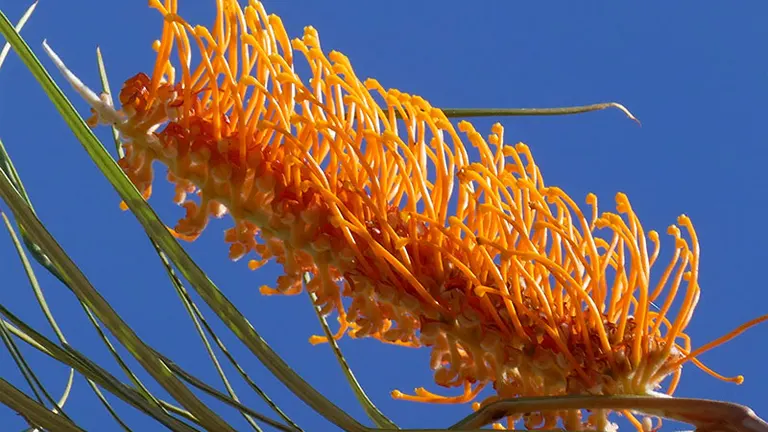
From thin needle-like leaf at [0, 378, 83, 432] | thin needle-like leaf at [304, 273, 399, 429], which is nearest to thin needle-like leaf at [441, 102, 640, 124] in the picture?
thin needle-like leaf at [304, 273, 399, 429]

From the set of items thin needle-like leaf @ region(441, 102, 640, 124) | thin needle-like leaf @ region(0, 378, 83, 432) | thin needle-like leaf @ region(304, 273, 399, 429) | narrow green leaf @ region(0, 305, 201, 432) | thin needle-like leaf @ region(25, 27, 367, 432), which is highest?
thin needle-like leaf @ region(441, 102, 640, 124)

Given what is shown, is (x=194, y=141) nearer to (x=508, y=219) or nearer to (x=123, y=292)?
(x=508, y=219)

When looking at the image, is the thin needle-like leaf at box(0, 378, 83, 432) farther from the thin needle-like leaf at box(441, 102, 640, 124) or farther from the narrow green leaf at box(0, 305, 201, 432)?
the thin needle-like leaf at box(441, 102, 640, 124)

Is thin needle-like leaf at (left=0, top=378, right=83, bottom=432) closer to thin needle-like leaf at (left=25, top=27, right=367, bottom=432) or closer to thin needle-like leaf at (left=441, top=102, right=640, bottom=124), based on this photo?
thin needle-like leaf at (left=25, top=27, right=367, bottom=432)

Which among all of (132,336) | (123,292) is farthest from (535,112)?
(123,292)

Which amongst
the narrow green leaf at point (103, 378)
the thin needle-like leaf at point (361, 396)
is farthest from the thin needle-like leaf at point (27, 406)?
the thin needle-like leaf at point (361, 396)

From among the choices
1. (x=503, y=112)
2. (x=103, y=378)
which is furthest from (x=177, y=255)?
(x=503, y=112)

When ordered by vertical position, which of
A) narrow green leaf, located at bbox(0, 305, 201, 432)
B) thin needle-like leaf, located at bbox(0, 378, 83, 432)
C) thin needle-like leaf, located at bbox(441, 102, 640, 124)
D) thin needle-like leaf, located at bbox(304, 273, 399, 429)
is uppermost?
thin needle-like leaf, located at bbox(441, 102, 640, 124)

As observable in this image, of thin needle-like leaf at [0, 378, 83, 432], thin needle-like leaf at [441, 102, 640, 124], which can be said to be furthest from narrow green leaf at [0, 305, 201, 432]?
thin needle-like leaf at [441, 102, 640, 124]

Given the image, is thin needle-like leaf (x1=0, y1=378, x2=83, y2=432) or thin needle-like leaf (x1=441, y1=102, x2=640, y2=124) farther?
thin needle-like leaf (x1=441, y1=102, x2=640, y2=124)

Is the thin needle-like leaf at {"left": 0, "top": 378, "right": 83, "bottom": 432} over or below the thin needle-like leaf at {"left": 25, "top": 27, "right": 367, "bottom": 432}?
below

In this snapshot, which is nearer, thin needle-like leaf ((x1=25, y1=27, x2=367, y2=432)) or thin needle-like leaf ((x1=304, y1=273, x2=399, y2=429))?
thin needle-like leaf ((x1=25, y1=27, x2=367, y2=432))

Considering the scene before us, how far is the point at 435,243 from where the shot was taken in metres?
0.34

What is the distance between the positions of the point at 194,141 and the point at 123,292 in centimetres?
235
